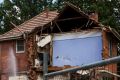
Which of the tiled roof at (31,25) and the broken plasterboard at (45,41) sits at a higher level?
the tiled roof at (31,25)

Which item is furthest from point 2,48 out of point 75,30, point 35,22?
point 75,30

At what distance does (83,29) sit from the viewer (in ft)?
99.5

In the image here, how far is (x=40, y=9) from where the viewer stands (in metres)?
53.2

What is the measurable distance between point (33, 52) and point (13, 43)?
6.97 feet

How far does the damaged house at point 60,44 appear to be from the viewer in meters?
28.6

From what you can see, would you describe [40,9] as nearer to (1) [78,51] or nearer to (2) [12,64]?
(2) [12,64]

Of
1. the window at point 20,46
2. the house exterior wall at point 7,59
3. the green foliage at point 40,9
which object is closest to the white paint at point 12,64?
the house exterior wall at point 7,59

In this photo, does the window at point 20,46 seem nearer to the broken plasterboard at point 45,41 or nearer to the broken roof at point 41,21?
the broken roof at point 41,21

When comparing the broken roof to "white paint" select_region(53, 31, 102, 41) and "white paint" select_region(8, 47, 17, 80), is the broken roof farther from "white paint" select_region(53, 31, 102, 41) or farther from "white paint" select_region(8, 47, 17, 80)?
"white paint" select_region(8, 47, 17, 80)

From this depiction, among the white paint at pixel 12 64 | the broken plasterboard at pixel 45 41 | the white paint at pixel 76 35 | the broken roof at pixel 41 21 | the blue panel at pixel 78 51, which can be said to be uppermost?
the broken roof at pixel 41 21

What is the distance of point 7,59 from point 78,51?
23.1ft

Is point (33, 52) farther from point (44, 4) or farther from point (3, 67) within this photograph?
point (44, 4)

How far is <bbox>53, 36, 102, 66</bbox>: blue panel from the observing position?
28.2 metres

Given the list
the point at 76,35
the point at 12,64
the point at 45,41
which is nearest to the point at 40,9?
the point at 12,64
